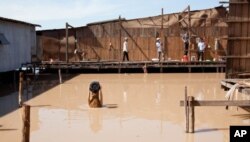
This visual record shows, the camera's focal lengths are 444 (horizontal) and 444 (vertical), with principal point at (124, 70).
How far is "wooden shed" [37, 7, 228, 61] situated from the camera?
29562mm

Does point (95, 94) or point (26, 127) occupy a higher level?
point (95, 94)

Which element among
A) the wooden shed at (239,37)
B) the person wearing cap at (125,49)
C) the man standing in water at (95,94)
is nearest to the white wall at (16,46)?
the person wearing cap at (125,49)

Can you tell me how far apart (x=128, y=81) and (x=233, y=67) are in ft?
22.5


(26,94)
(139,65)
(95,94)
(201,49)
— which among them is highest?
(201,49)

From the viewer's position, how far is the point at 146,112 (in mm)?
14031

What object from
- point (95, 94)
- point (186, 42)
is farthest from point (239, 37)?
point (186, 42)

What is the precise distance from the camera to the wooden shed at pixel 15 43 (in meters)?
22.4

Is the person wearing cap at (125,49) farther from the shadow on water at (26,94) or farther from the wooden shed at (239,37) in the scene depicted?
the wooden shed at (239,37)

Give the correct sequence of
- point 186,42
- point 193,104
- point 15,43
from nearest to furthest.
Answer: point 193,104, point 15,43, point 186,42

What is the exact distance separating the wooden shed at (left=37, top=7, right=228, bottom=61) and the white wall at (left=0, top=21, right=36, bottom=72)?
10.8 feet

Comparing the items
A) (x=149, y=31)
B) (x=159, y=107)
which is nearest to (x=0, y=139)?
(x=159, y=107)

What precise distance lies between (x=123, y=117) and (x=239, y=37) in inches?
270

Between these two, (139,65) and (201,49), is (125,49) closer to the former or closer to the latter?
(139,65)

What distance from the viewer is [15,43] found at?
80.7ft
